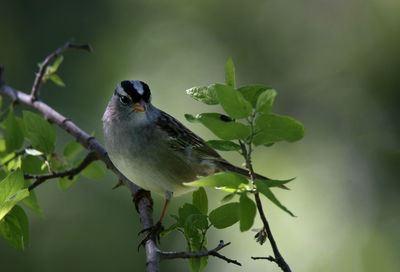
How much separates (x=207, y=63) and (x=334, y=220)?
2.36 metres

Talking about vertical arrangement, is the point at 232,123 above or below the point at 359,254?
above

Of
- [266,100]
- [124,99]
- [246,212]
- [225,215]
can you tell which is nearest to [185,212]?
[225,215]

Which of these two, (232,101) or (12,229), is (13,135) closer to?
(12,229)

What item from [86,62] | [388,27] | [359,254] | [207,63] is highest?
[388,27]

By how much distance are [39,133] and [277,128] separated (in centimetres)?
131

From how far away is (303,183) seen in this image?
3857mm

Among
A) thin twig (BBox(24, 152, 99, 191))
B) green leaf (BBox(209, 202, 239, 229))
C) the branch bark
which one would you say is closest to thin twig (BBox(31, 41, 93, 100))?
the branch bark

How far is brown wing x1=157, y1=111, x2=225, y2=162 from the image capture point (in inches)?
114

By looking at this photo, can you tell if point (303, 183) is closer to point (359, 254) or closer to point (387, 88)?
point (359, 254)

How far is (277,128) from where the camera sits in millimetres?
1398

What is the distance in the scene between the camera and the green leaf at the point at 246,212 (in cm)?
144

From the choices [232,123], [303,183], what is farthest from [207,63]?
[232,123]

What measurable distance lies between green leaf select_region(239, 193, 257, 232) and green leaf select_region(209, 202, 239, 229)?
0.09 metres

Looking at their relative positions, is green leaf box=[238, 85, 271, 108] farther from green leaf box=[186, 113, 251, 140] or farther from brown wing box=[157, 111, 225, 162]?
brown wing box=[157, 111, 225, 162]
